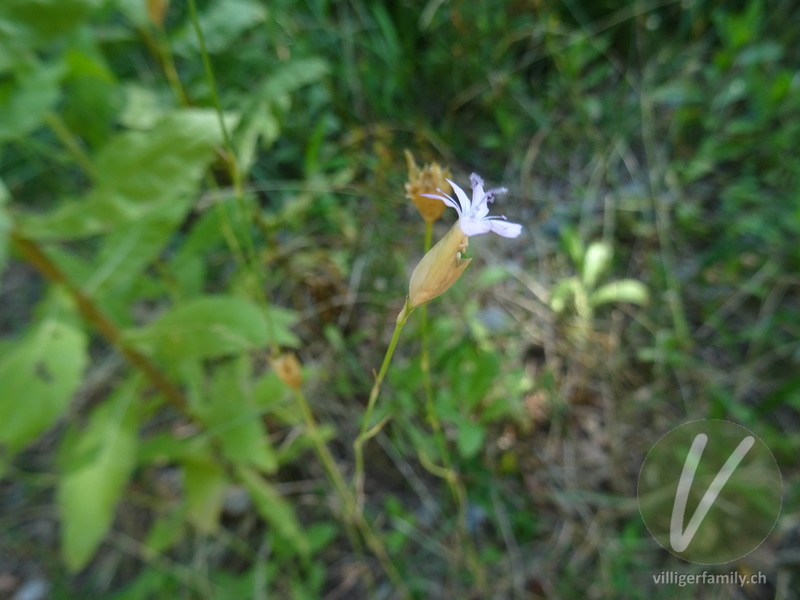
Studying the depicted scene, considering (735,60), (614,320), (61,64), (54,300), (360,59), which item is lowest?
(614,320)

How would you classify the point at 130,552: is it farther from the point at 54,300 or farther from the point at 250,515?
the point at 54,300

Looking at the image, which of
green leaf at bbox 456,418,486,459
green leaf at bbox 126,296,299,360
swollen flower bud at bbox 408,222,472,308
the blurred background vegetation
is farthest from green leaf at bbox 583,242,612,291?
swollen flower bud at bbox 408,222,472,308

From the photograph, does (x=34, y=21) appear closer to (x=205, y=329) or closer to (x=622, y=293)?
(x=205, y=329)

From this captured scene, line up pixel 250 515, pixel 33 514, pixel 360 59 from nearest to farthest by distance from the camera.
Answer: pixel 250 515
pixel 33 514
pixel 360 59

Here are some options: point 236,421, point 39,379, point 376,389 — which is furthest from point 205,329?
point 376,389

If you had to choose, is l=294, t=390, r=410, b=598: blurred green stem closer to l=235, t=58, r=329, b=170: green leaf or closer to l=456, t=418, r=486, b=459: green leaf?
l=456, t=418, r=486, b=459: green leaf

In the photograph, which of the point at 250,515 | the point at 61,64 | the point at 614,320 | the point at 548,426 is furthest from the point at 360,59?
the point at 250,515

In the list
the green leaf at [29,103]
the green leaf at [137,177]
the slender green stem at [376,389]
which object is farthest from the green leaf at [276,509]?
the green leaf at [29,103]
